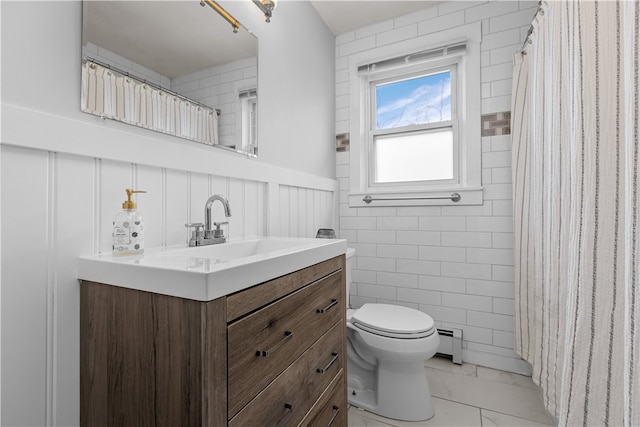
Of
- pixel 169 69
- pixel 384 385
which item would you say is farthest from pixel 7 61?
pixel 384 385

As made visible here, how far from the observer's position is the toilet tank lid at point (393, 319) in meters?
1.60

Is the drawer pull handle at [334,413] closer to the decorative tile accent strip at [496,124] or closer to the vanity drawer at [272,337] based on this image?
the vanity drawer at [272,337]

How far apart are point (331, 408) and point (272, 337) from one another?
594 mm

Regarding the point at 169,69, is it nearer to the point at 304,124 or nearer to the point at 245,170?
the point at 245,170

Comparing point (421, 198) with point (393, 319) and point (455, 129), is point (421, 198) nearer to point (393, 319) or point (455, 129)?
point (455, 129)

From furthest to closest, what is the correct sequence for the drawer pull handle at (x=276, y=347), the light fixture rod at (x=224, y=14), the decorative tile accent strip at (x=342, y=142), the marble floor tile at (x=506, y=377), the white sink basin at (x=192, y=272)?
the decorative tile accent strip at (x=342, y=142) → the marble floor tile at (x=506, y=377) → the light fixture rod at (x=224, y=14) → the drawer pull handle at (x=276, y=347) → the white sink basin at (x=192, y=272)

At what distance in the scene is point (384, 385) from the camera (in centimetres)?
167

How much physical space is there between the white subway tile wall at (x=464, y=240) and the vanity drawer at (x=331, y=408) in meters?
1.20

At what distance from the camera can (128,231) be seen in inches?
37.7

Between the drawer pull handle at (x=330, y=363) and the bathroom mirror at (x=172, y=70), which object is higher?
the bathroom mirror at (x=172, y=70)

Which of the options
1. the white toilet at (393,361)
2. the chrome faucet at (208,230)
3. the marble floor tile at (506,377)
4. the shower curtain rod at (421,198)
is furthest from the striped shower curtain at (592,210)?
the chrome faucet at (208,230)

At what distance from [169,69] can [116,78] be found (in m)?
0.24

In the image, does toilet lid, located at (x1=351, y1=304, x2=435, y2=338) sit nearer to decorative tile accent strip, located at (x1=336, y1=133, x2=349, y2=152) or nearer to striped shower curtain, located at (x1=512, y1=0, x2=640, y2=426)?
striped shower curtain, located at (x1=512, y1=0, x2=640, y2=426)

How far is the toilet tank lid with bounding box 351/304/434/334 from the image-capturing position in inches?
62.9
